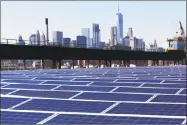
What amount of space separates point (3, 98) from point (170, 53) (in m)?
64.1

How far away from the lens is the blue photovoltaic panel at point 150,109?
31.4ft

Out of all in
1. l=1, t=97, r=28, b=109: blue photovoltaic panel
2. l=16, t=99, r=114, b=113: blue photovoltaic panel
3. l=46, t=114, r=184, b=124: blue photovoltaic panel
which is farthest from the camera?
l=1, t=97, r=28, b=109: blue photovoltaic panel

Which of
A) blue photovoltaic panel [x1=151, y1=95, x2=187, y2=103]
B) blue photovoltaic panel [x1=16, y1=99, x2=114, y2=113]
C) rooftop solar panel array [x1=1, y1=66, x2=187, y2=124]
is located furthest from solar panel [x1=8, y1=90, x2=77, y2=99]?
blue photovoltaic panel [x1=151, y1=95, x2=187, y2=103]

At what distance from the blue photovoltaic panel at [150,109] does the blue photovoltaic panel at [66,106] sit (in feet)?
1.79

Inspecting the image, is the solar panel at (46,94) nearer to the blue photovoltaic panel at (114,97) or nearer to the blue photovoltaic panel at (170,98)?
the blue photovoltaic panel at (114,97)

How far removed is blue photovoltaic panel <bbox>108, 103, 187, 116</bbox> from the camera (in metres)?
9.59

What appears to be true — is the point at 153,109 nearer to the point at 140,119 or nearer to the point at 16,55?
the point at 140,119

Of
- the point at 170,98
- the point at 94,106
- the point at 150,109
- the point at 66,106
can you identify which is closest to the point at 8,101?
the point at 66,106

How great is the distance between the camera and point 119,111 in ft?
33.1

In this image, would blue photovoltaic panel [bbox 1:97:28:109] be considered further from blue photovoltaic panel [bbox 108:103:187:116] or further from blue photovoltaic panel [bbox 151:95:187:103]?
blue photovoltaic panel [bbox 151:95:187:103]

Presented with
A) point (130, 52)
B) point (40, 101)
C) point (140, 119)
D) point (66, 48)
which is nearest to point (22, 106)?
point (40, 101)

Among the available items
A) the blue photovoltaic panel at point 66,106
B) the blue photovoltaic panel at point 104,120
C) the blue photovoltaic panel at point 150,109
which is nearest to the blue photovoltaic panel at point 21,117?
the blue photovoltaic panel at point 104,120

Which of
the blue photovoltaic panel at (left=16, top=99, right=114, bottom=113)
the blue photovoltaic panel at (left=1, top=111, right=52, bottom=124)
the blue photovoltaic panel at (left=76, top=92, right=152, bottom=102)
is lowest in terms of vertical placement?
the blue photovoltaic panel at (left=1, top=111, right=52, bottom=124)

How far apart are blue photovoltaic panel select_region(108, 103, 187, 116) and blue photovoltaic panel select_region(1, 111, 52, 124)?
2.11 metres
